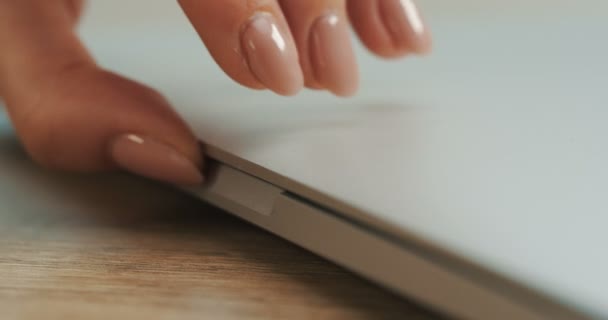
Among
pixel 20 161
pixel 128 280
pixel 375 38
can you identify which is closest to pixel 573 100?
pixel 375 38

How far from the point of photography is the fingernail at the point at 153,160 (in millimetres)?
397

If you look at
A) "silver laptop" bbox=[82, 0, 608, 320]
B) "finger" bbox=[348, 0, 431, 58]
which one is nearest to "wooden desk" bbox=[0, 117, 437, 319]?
"silver laptop" bbox=[82, 0, 608, 320]

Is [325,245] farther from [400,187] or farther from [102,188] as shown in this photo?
[102,188]

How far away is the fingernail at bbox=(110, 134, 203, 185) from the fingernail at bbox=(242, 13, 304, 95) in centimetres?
7

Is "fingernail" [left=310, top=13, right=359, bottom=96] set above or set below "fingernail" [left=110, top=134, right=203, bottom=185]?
above

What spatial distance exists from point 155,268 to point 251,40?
0.11 m

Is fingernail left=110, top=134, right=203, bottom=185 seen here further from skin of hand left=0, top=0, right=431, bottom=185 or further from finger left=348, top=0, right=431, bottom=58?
finger left=348, top=0, right=431, bottom=58

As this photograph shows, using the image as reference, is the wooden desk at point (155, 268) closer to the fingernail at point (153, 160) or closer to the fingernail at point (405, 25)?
the fingernail at point (153, 160)

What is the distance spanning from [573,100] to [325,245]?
180 millimetres

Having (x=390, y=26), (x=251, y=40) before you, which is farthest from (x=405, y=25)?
(x=251, y=40)

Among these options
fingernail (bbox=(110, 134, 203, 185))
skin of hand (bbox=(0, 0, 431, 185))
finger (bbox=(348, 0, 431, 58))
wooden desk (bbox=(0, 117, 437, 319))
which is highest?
finger (bbox=(348, 0, 431, 58))

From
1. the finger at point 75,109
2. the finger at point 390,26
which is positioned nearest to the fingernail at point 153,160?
the finger at point 75,109

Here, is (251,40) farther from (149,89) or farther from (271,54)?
(149,89)

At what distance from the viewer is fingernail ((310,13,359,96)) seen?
1.21ft
